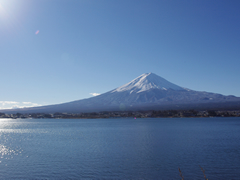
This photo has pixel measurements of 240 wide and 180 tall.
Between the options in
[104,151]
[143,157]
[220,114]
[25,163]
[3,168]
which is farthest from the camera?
[220,114]

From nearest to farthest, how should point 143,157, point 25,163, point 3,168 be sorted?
point 3,168 < point 25,163 < point 143,157

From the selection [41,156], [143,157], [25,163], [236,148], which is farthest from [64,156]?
[236,148]

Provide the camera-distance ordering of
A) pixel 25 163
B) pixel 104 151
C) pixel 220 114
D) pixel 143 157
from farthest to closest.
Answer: pixel 220 114 → pixel 104 151 → pixel 143 157 → pixel 25 163

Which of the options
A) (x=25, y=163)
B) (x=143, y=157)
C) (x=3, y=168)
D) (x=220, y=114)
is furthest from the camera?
(x=220, y=114)

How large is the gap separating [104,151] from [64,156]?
4.29 meters

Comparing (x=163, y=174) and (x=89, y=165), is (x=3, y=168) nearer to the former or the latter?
(x=89, y=165)

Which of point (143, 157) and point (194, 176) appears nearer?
point (194, 176)

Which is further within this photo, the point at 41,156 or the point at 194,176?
the point at 41,156

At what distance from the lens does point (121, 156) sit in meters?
21.2

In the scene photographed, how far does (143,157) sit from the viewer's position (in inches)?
812

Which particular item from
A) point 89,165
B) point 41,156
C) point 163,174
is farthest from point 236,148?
point 41,156

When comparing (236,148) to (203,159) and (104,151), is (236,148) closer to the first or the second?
(203,159)

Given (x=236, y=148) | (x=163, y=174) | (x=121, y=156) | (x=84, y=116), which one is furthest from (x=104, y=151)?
(x=84, y=116)

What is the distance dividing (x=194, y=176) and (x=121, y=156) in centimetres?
780
